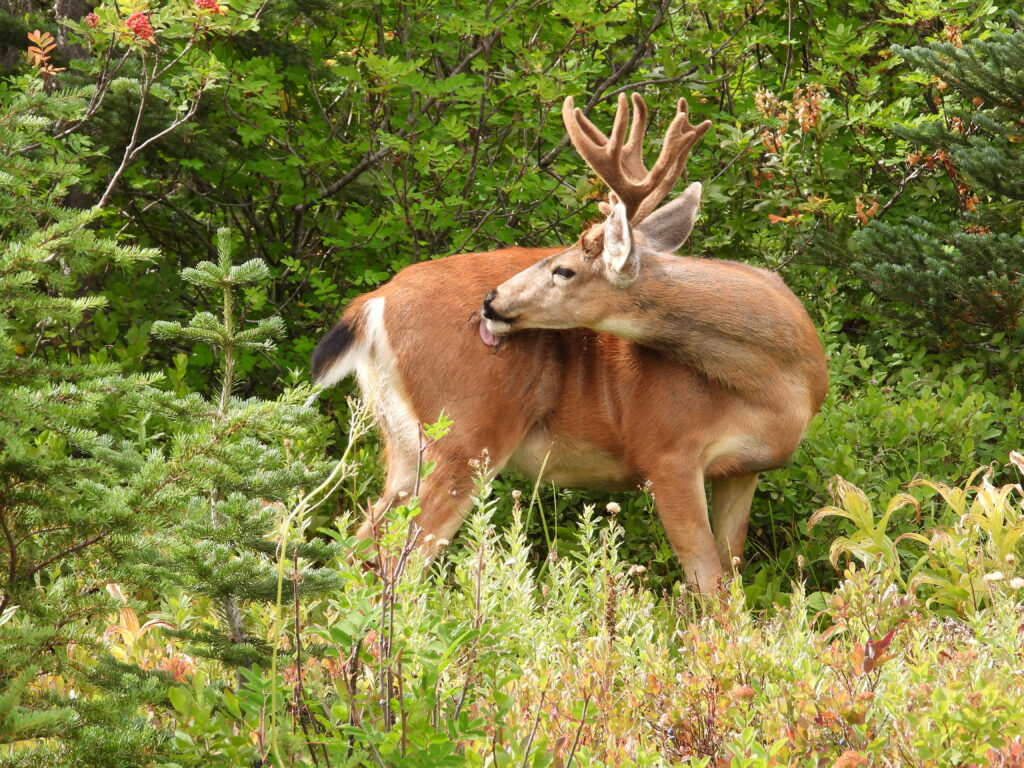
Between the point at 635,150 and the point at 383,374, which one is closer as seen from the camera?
the point at 383,374

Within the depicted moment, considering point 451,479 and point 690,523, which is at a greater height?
point 451,479

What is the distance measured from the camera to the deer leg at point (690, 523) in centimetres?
515

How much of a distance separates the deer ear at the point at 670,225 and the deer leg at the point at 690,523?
1077 mm

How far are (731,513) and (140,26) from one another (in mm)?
3360

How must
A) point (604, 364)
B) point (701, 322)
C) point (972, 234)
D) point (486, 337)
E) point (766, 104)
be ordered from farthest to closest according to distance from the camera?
point (766, 104) < point (972, 234) < point (604, 364) < point (486, 337) < point (701, 322)

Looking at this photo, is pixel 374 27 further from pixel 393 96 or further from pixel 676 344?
pixel 676 344

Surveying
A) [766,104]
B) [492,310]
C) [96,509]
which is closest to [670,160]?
[492,310]

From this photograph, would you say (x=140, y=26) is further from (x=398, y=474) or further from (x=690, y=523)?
(x=690, y=523)

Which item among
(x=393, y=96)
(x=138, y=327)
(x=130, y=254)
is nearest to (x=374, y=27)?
(x=393, y=96)

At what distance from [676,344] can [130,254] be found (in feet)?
9.42

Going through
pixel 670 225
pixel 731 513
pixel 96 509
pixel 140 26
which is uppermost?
pixel 140 26

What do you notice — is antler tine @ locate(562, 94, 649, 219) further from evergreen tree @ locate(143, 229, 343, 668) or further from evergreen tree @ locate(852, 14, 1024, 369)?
evergreen tree @ locate(143, 229, 343, 668)

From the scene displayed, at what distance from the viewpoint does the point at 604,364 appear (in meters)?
5.41

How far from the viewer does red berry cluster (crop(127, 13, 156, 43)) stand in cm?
482
